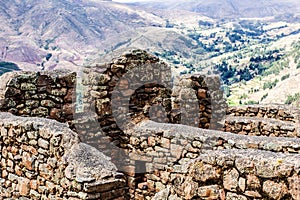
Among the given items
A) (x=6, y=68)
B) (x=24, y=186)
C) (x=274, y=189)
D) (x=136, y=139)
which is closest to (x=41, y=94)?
(x=136, y=139)

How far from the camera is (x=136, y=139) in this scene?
7699mm

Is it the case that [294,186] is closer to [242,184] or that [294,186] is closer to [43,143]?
[242,184]

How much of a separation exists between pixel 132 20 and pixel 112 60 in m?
107

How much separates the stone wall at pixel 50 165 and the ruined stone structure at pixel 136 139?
0.04ft

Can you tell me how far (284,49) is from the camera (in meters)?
109

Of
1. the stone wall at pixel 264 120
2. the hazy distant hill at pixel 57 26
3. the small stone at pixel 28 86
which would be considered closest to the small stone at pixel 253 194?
the small stone at pixel 28 86

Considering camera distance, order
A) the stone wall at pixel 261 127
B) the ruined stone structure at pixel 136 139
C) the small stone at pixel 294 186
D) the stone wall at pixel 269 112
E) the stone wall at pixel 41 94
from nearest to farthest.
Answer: the small stone at pixel 294 186 < the ruined stone structure at pixel 136 139 < the stone wall at pixel 41 94 < the stone wall at pixel 261 127 < the stone wall at pixel 269 112

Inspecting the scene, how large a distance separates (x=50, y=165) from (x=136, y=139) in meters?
2.55

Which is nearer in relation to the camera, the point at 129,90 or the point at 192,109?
the point at 129,90

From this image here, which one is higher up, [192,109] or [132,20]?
[132,20]

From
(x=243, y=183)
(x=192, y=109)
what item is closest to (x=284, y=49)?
(x=192, y=109)

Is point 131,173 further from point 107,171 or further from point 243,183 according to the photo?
point 243,183

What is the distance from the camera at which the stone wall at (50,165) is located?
15.8 ft

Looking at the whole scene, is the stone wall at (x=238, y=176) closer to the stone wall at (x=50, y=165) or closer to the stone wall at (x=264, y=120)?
the stone wall at (x=50, y=165)
